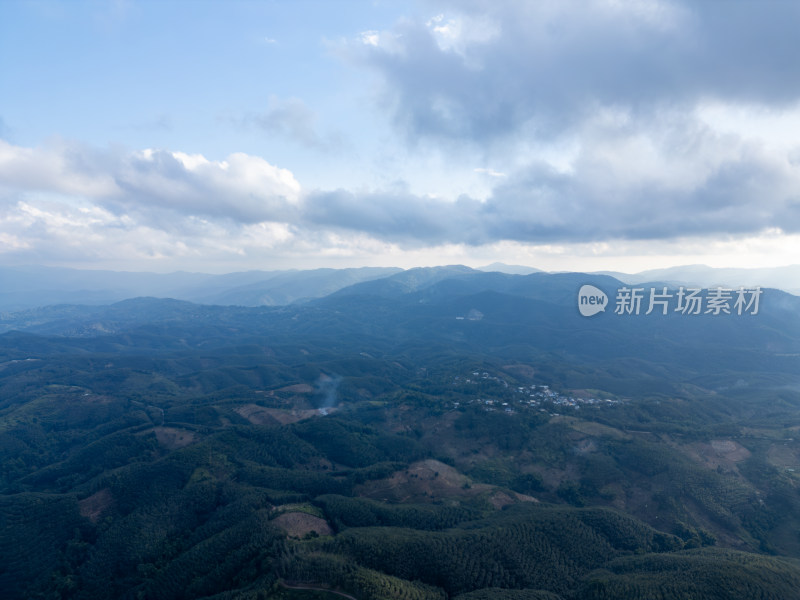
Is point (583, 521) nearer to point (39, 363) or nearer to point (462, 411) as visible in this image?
point (462, 411)

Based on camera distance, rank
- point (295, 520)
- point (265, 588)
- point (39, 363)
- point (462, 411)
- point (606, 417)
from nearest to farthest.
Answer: point (265, 588), point (295, 520), point (606, 417), point (462, 411), point (39, 363)

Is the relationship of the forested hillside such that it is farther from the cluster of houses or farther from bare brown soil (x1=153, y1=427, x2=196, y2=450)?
the cluster of houses

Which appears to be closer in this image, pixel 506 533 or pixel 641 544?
pixel 506 533

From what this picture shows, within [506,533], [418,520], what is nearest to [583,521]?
[506,533]

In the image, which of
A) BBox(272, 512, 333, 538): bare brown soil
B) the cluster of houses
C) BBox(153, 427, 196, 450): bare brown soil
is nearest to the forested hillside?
BBox(272, 512, 333, 538): bare brown soil

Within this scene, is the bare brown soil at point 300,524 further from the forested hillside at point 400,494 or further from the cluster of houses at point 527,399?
the cluster of houses at point 527,399

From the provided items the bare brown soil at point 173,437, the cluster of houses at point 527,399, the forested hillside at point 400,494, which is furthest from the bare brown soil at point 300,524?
the cluster of houses at point 527,399

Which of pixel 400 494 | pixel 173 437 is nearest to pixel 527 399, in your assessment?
pixel 400 494

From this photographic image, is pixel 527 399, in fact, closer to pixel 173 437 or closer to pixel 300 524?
pixel 300 524
